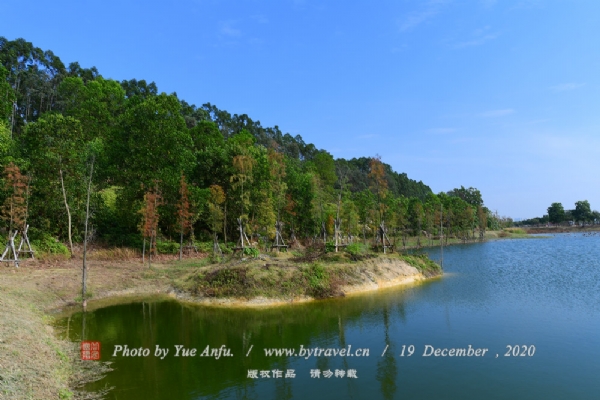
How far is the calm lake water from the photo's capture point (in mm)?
10430

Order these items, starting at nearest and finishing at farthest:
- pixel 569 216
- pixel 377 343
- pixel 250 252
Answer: pixel 377 343 → pixel 250 252 → pixel 569 216

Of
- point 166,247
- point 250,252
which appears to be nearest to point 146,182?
point 166,247

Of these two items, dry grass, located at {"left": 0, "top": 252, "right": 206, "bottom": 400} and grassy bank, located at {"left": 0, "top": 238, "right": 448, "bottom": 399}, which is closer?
dry grass, located at {"left": 0, "top": 252, "right": 206, "bottom": 400}

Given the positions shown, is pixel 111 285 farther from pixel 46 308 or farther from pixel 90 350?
pixel 90 350

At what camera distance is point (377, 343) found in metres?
14.4

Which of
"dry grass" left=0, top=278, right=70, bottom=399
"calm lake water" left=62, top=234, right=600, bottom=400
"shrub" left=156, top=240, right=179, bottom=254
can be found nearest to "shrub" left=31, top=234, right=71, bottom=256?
"shrub" left=156, top=240, right=179, bottom=254

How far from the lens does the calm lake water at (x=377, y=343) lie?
10.4 m

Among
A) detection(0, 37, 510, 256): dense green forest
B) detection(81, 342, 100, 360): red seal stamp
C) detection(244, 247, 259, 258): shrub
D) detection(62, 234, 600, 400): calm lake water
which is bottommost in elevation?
detection(62, 234, 600, 400): calm lake water

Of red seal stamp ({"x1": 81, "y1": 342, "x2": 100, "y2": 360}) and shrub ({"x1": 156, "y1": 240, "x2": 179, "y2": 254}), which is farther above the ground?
shrub ({"x1": 156, "y1": 240, "x2": 179, "y2": 254})

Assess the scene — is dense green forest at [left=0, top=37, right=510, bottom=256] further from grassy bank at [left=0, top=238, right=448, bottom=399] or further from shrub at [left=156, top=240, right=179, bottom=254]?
grassy bank at [left=0, top=238, right=448, bottom=399]

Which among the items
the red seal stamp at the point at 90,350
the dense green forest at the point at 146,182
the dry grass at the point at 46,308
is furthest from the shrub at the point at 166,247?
the red seal stamp at the point at 90,350

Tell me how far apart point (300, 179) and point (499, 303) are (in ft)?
104

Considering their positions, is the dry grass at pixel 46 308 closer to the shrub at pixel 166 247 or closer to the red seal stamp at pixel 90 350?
the red seal stamp at pixel 90 350

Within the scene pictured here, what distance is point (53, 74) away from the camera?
2906 inches
